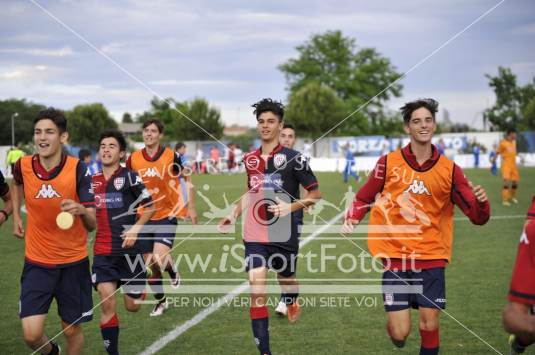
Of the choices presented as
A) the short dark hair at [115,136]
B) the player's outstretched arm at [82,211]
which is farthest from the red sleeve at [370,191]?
the short dark hair at [115,136]

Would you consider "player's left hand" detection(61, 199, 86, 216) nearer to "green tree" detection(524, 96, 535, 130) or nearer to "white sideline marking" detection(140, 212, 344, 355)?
"white sideline marking" detection(140, 212, 344, 355)

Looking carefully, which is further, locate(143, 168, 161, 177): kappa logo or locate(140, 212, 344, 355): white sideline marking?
locate(143, 168, 161, 177): kappa logo

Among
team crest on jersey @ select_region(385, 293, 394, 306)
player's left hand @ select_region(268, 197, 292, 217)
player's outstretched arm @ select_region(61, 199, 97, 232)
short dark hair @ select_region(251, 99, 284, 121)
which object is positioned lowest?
team crest on jersey @ select_region(385, 293, 394, 306)

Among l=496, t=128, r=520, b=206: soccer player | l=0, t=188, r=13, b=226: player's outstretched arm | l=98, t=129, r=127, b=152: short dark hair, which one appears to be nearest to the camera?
l=0, t=188, r=13, b=226: player's outstretched arm

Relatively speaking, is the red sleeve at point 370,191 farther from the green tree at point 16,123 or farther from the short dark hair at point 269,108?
the green tree at point 16,123

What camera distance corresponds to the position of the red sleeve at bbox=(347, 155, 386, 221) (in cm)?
586

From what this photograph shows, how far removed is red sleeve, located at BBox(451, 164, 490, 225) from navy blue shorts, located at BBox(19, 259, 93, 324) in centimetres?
336

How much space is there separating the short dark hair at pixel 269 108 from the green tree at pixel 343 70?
7773 centimetres

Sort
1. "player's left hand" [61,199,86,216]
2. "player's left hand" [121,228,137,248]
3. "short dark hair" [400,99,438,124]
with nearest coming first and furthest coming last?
"player's left hand" [61,199,86,216], "short dark hair" [400,99,438,124], "player's left hand" [121,228,137,248]

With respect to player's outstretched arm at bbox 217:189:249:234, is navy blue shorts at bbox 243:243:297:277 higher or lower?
lower

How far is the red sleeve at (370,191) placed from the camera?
5855 millimetres

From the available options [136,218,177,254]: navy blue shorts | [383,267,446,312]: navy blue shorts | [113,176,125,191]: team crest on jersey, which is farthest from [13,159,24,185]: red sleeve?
[383,267,446,312]: navy blue shorts

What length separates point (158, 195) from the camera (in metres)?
8.62

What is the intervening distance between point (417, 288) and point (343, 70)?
8169 centimetres
